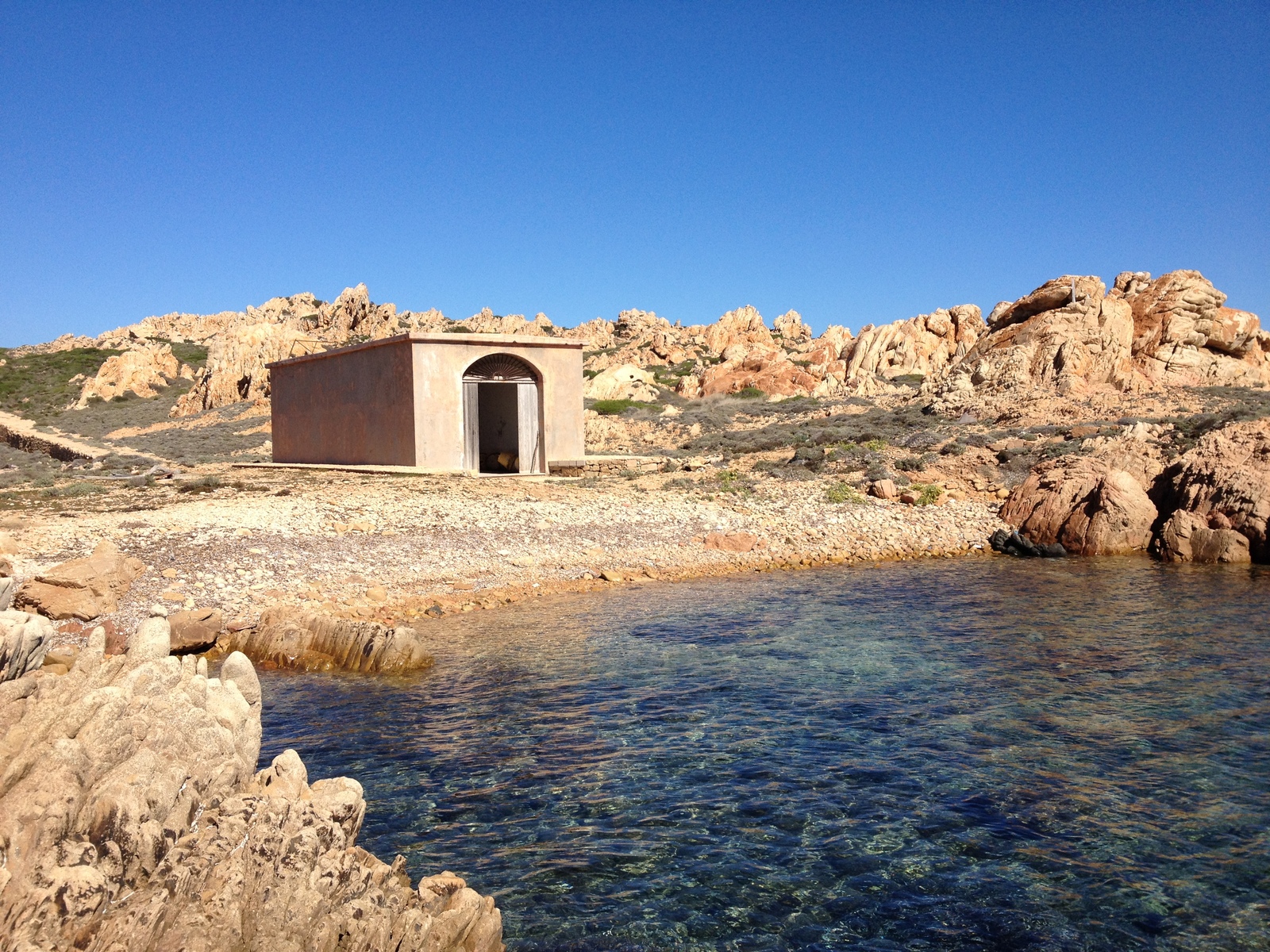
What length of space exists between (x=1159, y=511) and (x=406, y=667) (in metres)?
14.1

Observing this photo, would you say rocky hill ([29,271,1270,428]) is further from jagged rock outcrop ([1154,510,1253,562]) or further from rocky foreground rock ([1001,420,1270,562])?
jagged rock outcrop ([1154,510,1253,562])

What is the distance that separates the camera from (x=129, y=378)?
2089 inches

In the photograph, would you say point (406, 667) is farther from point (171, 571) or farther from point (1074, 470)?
point (1074, 470)

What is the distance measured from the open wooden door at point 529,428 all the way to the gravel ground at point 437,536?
1.59 m

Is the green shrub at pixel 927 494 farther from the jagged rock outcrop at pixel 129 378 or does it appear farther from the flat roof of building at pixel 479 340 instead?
the jagged rock outcrop at pixel 129 378

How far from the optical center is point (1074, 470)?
60.3 ft

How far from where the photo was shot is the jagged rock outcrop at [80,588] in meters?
10.2

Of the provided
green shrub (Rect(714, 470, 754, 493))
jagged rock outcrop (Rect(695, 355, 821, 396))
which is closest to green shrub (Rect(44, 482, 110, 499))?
green shrub (Rect(714, 470, 754, 493))

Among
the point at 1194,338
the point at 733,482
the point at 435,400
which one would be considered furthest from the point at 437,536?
the point at 1194,338

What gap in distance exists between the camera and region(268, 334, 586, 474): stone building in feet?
64.9

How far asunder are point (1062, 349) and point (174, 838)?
28.2m

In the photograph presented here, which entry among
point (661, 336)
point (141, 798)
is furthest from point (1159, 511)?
point (661, 336)

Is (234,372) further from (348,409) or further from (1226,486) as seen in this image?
(1226,486)

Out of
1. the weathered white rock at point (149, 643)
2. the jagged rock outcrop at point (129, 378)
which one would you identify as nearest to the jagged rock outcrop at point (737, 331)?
the jagged rock outcrop at point (129, 378)
